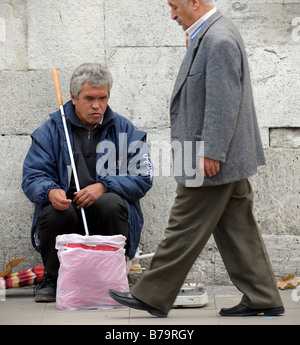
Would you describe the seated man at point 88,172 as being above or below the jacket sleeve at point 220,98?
below

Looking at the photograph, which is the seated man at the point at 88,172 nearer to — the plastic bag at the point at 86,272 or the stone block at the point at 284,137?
the plastic bag at the point at 86,272

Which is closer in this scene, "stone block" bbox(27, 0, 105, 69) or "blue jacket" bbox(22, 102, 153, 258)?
"blue jacket" bbox(22, 102, 153, 258)

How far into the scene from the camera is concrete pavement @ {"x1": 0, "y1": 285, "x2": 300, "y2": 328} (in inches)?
156

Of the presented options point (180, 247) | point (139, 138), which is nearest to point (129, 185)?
point (139, 138)

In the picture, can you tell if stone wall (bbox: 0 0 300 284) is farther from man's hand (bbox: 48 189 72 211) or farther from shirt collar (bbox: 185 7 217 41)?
shirt collar (bbox: 185 7 217 41)

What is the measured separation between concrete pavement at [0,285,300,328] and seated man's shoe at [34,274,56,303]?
51mm

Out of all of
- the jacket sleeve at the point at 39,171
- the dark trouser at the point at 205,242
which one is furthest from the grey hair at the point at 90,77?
the dark trouser at the point at 205,242

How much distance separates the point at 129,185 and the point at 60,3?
135cm

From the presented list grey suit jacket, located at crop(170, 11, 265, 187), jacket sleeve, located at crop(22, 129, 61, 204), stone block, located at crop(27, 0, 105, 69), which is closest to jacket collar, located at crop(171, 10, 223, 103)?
grey suit jacket, located at crop(170, 11, 265, 187)

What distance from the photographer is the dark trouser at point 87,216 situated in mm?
4613

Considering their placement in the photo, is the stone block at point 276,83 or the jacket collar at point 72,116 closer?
the jacket collar at point 72,116

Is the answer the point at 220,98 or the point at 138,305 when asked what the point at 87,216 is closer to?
the point at 138,305

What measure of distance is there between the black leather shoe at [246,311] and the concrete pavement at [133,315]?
0.09 ft
